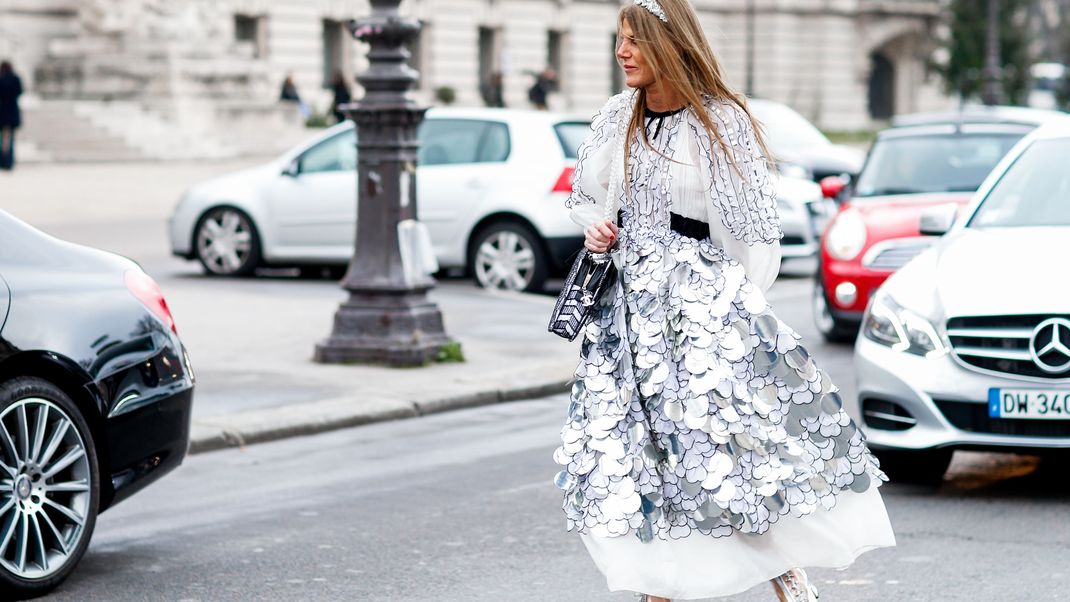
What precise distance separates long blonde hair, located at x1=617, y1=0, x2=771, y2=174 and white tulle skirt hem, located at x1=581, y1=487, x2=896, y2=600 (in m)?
0.87

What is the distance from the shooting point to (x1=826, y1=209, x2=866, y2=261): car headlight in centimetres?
1160

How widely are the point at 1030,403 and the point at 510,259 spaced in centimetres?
842

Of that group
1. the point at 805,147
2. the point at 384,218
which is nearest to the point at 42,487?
the point at 384,218

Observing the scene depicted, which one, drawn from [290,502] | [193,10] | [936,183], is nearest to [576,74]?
[193,10]

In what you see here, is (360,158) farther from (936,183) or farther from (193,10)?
(193,10)

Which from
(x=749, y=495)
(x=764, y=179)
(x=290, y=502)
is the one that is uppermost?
(x=764, y=179)

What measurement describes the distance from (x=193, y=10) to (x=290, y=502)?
30.6m

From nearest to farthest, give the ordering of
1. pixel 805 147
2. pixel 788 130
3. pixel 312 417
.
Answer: pixel 312 417 → pixel 805 147 → pixel 788 130

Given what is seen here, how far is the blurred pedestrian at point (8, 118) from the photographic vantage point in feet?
94.2

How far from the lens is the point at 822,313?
39.7 feet

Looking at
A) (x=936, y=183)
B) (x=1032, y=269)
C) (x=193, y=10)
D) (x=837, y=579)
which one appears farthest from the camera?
(x=193, y=10)

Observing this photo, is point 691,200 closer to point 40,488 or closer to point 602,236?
point 602,236

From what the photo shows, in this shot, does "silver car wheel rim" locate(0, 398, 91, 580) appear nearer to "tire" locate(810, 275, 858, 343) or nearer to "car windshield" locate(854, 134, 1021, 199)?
"tire" locate(810, 275, 858, 343)

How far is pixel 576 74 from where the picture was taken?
56719 millimetres
